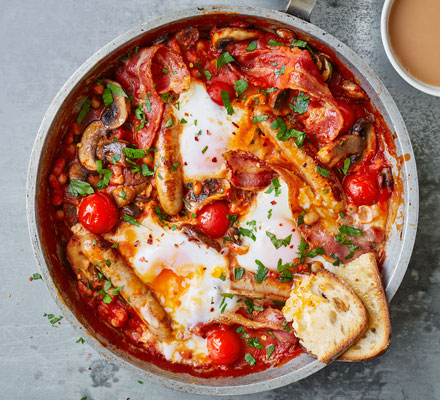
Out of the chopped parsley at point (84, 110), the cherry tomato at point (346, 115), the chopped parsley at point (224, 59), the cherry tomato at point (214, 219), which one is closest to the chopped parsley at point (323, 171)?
the cherry tomato at point (346, 115)

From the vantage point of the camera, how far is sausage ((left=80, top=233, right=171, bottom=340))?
3713mm

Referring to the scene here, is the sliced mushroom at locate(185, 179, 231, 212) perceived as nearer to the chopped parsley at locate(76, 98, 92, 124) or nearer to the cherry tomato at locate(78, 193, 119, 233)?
the cherry tomato at locate(78, 193, 119, 233)

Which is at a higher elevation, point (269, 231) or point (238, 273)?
point (269, 231)

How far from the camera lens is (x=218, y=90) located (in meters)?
3.75

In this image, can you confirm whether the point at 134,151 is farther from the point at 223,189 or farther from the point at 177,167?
the point at 223,189

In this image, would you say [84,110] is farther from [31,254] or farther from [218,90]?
[31,254]

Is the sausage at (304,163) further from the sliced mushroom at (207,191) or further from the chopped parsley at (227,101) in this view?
the sliced mushroom at (207,191)

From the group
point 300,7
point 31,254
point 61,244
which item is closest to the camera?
point 300,7

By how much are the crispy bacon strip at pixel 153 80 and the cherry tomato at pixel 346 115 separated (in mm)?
1199

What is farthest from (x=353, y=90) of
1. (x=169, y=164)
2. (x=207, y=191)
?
(x=169, y=164)

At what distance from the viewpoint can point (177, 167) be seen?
3738 millimetres

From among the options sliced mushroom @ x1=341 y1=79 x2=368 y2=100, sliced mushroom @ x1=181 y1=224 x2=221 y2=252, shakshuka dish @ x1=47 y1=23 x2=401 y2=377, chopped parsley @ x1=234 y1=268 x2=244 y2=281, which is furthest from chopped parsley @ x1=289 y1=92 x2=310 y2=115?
chopped parsley @ x1=234 y1=268 x2=244 y2=281

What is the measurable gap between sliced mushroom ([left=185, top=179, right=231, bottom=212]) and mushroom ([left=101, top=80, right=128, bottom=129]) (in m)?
0.72

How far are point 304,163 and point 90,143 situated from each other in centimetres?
166
